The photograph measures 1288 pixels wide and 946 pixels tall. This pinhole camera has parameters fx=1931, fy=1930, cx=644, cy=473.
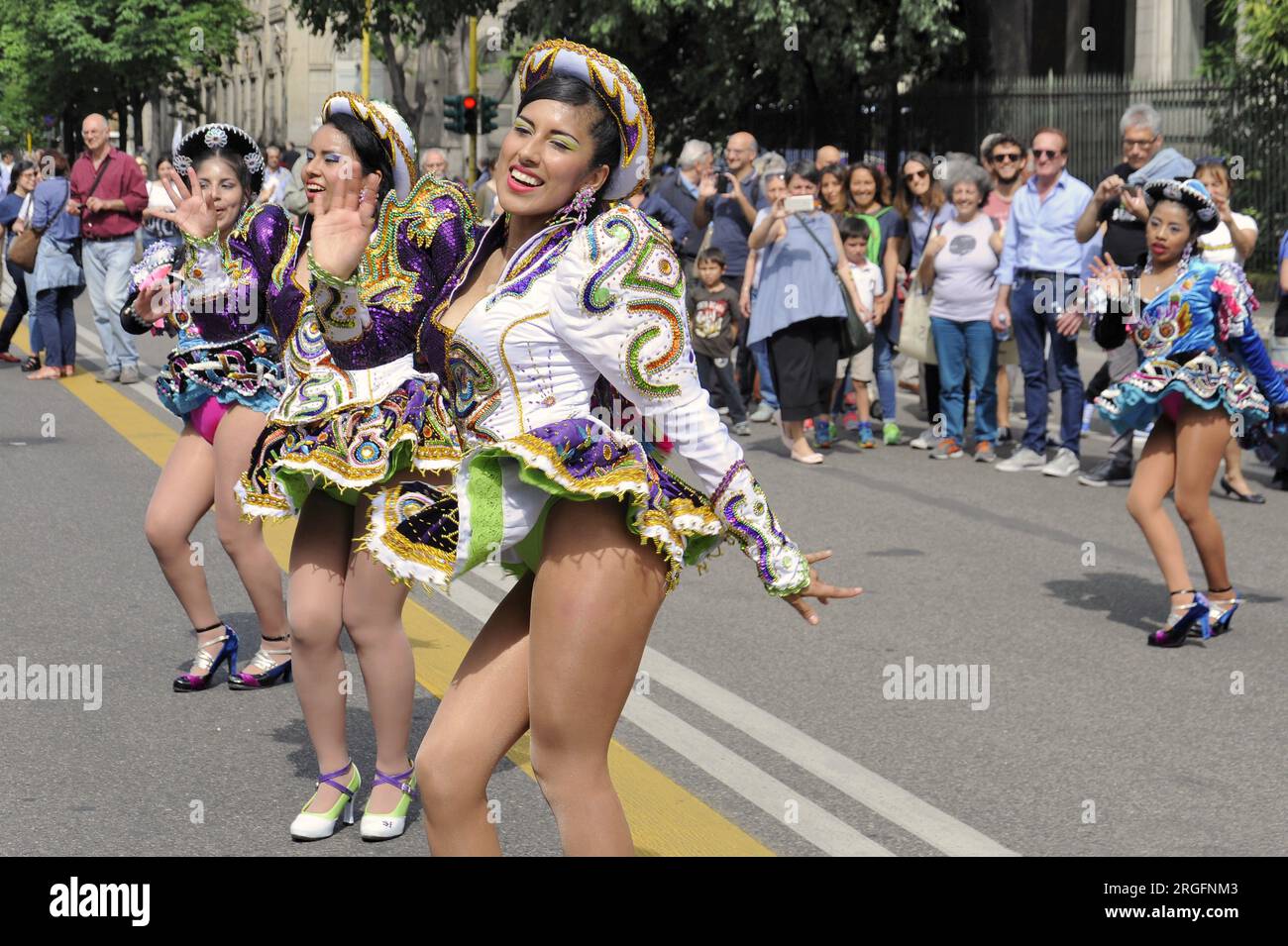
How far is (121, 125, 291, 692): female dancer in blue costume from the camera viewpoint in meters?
6.15


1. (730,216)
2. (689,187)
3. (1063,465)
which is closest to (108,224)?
(689,187)

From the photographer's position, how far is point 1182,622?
23.7ft

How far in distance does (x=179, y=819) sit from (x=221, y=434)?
1.61 metres

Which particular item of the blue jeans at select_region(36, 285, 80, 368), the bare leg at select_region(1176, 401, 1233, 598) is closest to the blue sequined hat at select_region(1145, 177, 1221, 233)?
the bare leg at select_region(1176, 401, 1233, 598)

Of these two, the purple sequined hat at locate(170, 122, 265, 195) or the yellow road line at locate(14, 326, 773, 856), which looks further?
the purple sequined hat at locate(170, 122, 265, 195)

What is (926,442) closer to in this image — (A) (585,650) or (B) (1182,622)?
(B) (1182,622)

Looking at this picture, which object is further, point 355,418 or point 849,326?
point 849,326

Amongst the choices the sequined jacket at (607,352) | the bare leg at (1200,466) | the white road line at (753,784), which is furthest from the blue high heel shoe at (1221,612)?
the sequined jacket at (607,352)

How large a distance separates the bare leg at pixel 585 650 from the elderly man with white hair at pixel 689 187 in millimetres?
11259

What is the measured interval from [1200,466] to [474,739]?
14.5ft

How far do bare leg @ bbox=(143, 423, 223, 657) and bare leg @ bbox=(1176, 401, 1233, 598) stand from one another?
3.59 m

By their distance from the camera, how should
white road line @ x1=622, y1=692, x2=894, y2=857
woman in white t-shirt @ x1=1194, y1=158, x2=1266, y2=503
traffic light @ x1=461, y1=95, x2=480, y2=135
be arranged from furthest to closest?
1. traffic light @ x1=461, y1=95, x2=480, y2=135
2. woman in white t-shirt @ x1=1194, y1=158, x2=1266, y2=503
3. white road line @ x1=622, y1=692, x2=894, y2=857

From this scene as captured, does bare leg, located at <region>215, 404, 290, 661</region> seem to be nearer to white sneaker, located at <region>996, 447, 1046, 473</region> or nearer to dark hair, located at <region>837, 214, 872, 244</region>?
white sneaker, located at <region>996, 447, 1046, 473</region>

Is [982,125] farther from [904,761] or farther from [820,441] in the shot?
[904,761]
